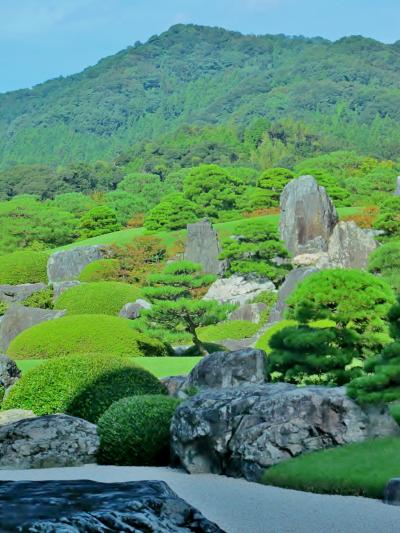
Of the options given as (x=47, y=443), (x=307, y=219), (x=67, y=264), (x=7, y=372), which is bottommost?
(x=67, y=264)

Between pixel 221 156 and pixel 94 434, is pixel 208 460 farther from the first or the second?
pixel 221 156

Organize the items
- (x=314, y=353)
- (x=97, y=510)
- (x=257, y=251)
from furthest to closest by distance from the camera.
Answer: (x=257, y=251), (x=314, y=353), (x=97, y=510)

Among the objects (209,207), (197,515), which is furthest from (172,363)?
(209,207)

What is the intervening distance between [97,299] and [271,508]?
18488mm

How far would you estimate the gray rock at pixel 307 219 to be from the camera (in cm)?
2916

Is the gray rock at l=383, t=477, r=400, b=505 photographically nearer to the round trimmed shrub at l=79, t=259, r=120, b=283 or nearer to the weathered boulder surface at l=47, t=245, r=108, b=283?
the round trimmed shrub at l=79, t=259, r=120, b=283

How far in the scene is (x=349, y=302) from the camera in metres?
9.61

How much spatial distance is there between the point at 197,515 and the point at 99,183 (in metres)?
51.0

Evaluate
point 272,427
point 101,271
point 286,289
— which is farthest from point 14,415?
point 101,271

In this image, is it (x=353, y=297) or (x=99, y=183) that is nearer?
(x=353, y=297)

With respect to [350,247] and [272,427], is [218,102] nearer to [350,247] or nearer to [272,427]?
[350,247]

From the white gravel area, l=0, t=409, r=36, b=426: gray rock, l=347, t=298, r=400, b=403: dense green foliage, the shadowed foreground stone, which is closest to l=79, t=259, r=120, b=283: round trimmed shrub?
l=0, t=409, r=36, b=426: gray rock

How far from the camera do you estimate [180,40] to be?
12731 cm

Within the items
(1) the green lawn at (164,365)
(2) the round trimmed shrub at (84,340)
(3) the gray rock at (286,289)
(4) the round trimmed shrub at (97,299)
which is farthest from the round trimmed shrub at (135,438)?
(4) the round trimmed shrub at (97,299)
